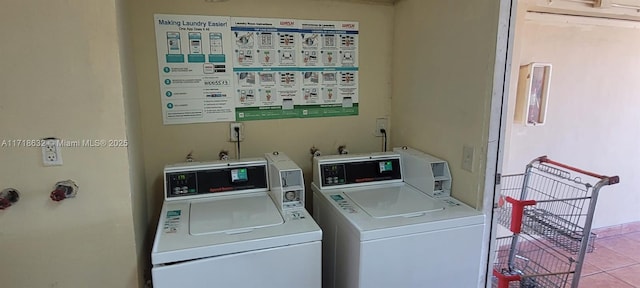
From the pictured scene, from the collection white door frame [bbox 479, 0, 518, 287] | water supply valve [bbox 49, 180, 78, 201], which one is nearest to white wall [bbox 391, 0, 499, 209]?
white door frame [bbox 479, 0, 518, 287]

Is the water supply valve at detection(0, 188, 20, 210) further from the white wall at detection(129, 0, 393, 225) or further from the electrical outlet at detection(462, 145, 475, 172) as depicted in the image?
the electrical outlet at detection(462, 145, 475, 172)

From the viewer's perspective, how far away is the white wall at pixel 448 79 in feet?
5.54

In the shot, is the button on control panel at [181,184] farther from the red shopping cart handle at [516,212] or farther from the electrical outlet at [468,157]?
the red shopping cart handle at [516,212]

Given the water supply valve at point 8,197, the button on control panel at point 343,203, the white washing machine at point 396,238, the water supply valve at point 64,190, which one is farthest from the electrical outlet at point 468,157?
the water supply valve at point 8,197

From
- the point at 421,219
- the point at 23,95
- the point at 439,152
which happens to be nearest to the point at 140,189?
the point at 23,95

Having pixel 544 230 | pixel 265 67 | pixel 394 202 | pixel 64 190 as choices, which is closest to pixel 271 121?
pixel 265 67

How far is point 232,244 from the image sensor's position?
55.0 inches

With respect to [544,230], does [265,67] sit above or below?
above

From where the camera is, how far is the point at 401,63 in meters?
2.39

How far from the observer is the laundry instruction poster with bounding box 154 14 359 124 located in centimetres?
207

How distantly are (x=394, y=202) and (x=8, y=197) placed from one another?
5.40 ft

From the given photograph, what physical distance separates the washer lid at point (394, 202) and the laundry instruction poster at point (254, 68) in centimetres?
67

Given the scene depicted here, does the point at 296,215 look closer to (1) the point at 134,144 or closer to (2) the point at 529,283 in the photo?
(1) the point at 134,144

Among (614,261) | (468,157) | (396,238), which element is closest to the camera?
(396,238)
